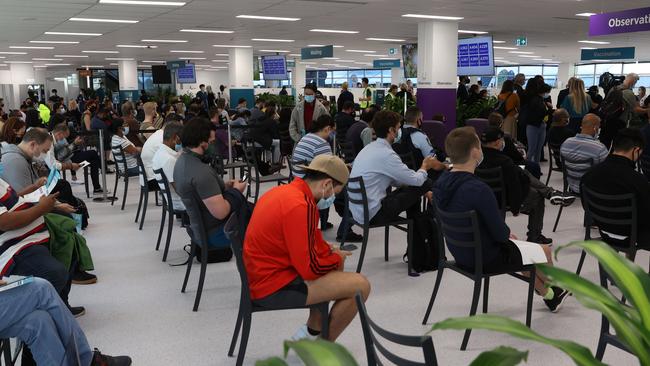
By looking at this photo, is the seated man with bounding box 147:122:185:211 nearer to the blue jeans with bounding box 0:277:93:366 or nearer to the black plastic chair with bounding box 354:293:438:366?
the blue jeans with bounding box 0:277:93:366

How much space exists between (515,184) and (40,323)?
3.67 m

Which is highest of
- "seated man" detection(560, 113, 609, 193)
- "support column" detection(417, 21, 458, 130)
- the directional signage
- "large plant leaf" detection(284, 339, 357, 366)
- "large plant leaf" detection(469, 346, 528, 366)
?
the directional signage

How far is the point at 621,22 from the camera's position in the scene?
342 inches

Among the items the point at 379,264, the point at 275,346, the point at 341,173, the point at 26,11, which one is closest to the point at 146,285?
the point at 275,346

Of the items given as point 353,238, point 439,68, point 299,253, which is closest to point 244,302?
point 299,253

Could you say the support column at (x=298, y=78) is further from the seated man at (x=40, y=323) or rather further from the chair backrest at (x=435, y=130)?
the seated man at (x=40, y=323)

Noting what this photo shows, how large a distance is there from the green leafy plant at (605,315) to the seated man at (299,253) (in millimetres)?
1825

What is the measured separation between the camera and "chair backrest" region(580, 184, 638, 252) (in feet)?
12.3

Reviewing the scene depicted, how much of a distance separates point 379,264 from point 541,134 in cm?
554

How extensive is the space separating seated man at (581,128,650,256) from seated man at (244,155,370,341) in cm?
190

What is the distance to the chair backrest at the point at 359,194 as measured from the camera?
441 centimetres

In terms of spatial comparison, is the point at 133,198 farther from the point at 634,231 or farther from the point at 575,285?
the point at 575,285

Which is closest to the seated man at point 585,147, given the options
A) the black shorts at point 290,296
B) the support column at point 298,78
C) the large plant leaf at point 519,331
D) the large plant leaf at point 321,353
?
the black shorts at point 290,296

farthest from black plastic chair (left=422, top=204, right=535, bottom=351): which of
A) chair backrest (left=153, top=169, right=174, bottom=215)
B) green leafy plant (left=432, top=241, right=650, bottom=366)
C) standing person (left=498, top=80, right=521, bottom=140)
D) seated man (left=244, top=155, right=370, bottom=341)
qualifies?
standing person (left=498, top=80, right=521, bottom=140)
